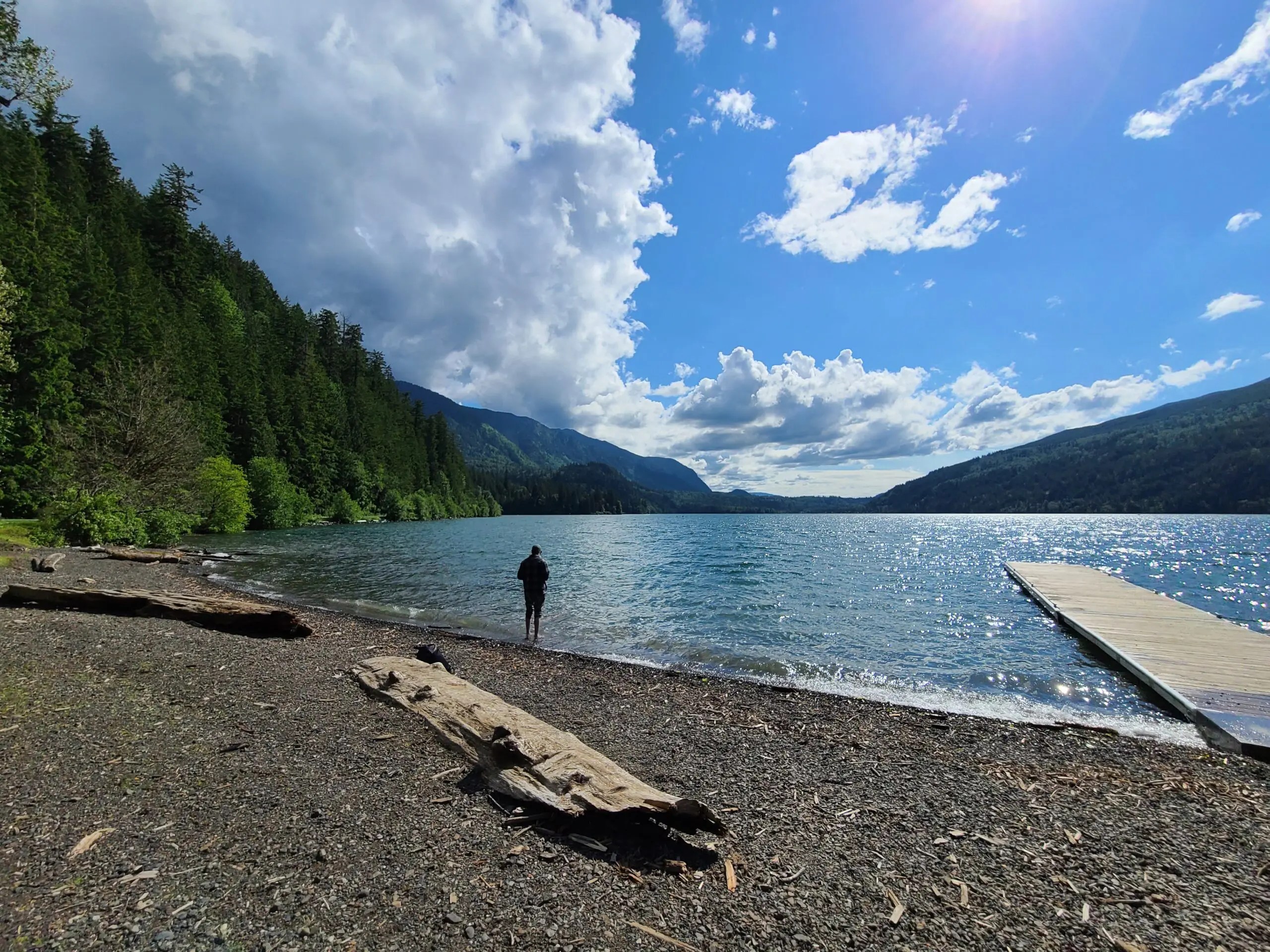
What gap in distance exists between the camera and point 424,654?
1095 centimetres

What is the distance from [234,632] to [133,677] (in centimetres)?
473

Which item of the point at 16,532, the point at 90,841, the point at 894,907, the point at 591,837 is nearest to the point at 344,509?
the point at 16,532

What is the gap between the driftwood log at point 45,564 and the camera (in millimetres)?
19359

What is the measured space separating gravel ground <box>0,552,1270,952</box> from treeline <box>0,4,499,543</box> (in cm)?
2288

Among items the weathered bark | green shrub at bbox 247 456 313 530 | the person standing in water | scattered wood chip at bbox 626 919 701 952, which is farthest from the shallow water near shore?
scattered wood chip at bbox 626 919 701 952

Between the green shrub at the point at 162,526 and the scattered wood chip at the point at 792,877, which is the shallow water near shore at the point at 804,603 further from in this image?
the scattered wood chip at the point at 792,877

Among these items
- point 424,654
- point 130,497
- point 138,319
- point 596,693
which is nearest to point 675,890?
point 596,693

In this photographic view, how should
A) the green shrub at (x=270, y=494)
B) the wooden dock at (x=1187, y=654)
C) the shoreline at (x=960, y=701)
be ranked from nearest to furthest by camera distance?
the wooden dock at (x=1187, y=654)
the shoreline at (x=960, y=701)
the green shrub at (x=270, y=494)

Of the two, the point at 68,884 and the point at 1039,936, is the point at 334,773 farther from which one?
the point at 1039,936

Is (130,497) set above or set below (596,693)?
above

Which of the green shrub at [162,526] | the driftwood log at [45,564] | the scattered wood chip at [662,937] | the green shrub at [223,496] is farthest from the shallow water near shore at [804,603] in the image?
the scattered wood chip at [662,937]

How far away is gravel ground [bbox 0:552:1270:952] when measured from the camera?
3824 millimetres

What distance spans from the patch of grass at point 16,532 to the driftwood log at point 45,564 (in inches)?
304

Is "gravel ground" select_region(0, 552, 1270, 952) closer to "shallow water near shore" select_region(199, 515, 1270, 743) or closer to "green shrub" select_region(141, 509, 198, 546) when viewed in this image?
"shallow water near shore" select_region(199, 515, 1270, 743)
